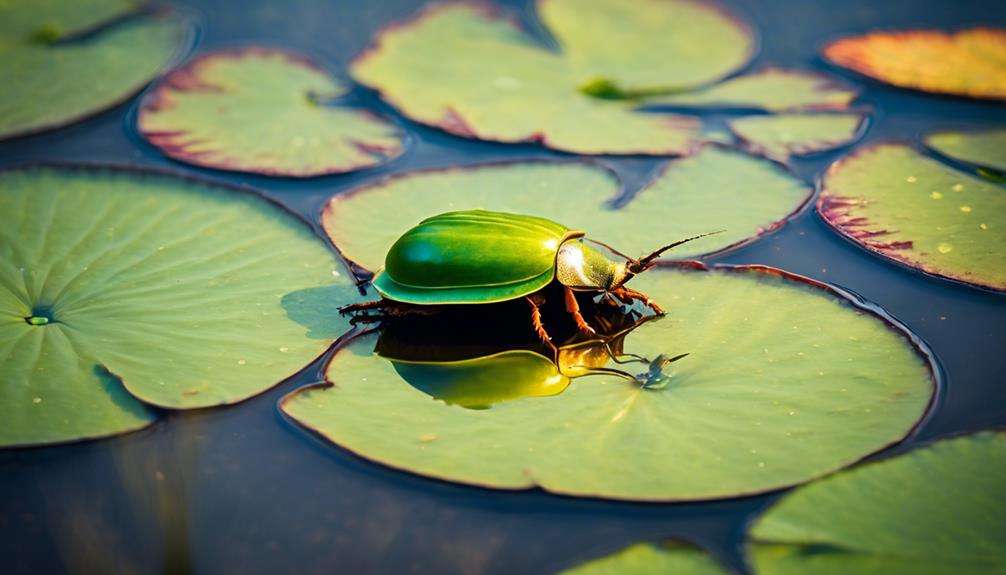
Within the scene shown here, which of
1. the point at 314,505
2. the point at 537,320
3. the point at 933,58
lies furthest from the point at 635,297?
the point at 933,58

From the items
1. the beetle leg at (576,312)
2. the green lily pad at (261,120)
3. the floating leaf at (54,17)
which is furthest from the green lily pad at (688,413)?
the floating leaf at (54,17)

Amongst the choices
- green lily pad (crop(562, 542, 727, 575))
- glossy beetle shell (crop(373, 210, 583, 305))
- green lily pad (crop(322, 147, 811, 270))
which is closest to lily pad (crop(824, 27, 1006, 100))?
green lily pad (crop(322, 147, 811, 270))

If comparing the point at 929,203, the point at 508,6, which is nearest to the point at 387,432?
the point at 929,203

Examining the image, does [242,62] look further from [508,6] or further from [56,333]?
[56,333]

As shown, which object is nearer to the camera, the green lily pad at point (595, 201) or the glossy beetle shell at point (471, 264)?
the glossy beetle shell at point (471, 264)

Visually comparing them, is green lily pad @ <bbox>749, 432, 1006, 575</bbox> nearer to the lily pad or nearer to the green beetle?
the green beetle

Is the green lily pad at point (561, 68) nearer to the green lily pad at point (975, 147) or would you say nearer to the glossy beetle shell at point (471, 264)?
the green lily pad at point (975, 147)
